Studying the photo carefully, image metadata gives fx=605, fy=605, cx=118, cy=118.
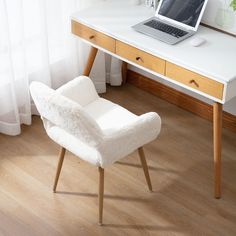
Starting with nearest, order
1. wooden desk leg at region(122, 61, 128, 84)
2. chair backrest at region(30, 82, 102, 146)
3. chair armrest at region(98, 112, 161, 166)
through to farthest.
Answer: chair backrest at region(30, 82, 102, 146)
chair armrest at region(98, 112, 161, 166)
wooden desk leg at region(122, 61, 128, 84)

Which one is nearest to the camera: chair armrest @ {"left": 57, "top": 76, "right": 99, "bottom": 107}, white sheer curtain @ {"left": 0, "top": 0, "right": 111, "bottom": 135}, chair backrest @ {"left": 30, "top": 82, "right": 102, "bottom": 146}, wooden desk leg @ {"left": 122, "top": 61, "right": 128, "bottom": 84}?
chair backrest @ {"left": 30, "top": 82, "right": 102, "bottom": 146}

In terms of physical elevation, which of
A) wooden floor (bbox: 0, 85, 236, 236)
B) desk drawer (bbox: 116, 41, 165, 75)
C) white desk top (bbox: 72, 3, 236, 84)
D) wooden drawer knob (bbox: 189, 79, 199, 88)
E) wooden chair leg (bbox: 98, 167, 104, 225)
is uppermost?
white desk top (bbox: 72, 3, 236, 84)

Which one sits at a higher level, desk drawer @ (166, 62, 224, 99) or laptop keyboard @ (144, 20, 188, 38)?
laptop keyboard @ (144, 20, 188, 38)

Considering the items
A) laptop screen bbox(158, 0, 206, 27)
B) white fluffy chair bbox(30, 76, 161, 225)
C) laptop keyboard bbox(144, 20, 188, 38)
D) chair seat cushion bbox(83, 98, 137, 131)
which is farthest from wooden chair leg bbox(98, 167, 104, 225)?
laptop screen bbox(158, 0, 206, 27)

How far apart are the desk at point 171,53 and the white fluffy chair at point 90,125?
285mm

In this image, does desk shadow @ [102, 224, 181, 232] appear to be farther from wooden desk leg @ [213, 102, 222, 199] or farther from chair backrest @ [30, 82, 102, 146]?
chair backrest @ [30, 82, 102, 146]

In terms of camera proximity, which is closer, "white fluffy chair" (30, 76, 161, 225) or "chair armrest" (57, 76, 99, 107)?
"white fluffy chair" (30, 76, 161, 225)

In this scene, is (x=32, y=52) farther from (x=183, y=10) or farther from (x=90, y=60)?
(x=183, y=10)

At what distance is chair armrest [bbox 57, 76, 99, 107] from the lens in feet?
9.60

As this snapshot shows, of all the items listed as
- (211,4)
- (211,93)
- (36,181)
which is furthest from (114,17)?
(36,181)

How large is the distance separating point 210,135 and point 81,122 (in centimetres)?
122

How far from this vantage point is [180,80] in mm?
2959

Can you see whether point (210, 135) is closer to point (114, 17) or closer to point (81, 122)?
point (114, 17)

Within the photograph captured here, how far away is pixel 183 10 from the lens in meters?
3.21
